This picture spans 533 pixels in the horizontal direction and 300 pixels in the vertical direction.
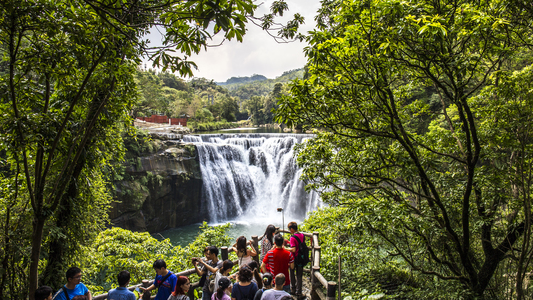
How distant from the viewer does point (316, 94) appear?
353 cm

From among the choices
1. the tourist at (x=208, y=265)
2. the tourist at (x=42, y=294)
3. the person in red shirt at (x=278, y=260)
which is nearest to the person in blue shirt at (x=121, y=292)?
the tourist at (x=42, y=294)

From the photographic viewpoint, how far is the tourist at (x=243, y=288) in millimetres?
2975

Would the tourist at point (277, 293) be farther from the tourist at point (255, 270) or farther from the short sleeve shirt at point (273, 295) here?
the tourist at point (255, 270)

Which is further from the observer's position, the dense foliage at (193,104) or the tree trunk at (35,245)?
the dense foliage at (193,104)

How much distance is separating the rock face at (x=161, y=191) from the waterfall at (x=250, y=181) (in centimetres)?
84

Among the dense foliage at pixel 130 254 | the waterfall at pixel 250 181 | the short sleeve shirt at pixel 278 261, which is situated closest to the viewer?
the short sleeve shirt at pixel 278 261

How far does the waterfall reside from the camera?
17.7m

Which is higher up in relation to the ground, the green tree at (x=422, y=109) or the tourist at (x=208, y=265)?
the green tree at (x=422, y=109)

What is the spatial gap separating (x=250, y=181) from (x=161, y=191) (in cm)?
584

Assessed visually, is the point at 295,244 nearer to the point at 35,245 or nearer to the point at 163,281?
the point at 163,281

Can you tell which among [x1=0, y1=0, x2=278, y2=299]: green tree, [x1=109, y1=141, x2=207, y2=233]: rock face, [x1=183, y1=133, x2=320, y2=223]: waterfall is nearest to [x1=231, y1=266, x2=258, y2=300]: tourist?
[x1=0, y1=0, x2=278, y2=299]: green tree

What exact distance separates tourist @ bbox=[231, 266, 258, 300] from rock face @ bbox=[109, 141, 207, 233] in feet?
46.2

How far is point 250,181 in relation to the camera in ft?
61.8

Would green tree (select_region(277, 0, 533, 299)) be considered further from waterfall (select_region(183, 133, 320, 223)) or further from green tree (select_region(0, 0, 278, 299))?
waterfall (select_region(183, 133, 320, 223))
